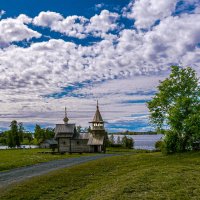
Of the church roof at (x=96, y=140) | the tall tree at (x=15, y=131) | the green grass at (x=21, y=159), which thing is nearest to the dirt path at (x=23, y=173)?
the green grass at (x=21, y=159)

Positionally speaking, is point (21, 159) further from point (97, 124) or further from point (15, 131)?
point (15, 131)

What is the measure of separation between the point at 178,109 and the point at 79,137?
43315 mm

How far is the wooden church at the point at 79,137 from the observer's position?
81.6m

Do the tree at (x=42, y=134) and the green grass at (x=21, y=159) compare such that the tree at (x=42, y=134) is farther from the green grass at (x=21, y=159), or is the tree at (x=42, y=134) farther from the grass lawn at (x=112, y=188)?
the grass lawn at (x=112, y=188)

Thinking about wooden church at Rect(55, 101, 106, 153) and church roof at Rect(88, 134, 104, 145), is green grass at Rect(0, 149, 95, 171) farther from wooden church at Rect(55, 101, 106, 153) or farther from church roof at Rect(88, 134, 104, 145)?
wooden church at Rect(55, 101, 106, 153)

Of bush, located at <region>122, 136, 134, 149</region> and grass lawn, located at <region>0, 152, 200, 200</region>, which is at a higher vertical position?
bush, located at <region>122, 136, 134, 149</region>

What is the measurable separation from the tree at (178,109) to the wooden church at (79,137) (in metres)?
33.6

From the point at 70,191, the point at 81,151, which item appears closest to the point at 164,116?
the point at 70,191

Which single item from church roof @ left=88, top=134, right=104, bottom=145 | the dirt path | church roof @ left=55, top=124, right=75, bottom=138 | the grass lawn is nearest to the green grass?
the dirt path

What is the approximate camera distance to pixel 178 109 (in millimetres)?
45531

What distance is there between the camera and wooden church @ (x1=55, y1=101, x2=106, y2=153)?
8156cm

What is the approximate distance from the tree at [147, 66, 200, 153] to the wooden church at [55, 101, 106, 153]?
33.6 meters

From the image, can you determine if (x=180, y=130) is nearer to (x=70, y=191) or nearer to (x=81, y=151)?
(x=70, y=191)

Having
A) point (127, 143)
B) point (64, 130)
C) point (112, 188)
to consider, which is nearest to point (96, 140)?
point (64, 130)
